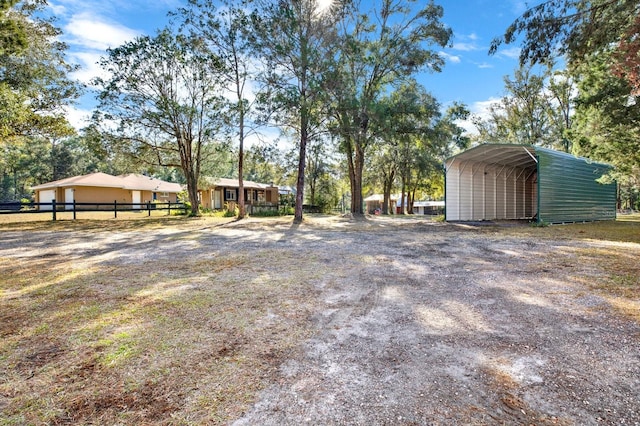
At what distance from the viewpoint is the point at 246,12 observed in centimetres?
1467

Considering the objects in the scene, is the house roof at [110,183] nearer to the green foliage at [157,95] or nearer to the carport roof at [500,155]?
the green foliage at [157,95]

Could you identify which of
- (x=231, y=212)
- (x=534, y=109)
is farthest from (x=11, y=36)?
(x=534, y=109)

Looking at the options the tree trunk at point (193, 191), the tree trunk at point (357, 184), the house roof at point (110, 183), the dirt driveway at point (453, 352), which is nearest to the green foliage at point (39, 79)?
the tree trunk at point (193, 191)

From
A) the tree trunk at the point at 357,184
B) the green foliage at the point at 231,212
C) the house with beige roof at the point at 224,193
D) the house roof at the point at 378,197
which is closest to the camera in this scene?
the tree trunk at the point at 357,184

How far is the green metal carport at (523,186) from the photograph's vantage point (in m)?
12.2

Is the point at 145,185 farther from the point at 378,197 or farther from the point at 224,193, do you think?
the point at 378,197

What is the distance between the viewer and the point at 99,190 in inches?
1043

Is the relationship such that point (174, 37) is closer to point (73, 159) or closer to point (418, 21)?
point (418, 21)

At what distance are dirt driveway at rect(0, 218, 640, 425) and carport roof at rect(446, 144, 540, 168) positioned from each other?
839 cm

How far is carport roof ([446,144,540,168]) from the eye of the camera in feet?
39.8

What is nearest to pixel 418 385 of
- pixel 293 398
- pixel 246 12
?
pixel 293 398

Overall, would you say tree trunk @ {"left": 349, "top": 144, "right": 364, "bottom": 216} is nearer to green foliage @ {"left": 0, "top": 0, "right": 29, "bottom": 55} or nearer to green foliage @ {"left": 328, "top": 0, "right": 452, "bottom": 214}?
green foliage @ {"left": 328, "top": 0, "right": 452, "bottom": 214}

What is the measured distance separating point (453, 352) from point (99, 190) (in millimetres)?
31162

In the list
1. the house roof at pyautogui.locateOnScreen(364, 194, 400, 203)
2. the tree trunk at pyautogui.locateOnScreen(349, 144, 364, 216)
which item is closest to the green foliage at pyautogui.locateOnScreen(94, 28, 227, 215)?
the tree trunk at pyautogui.locateOnScreen(349, 144, 364, 216)
